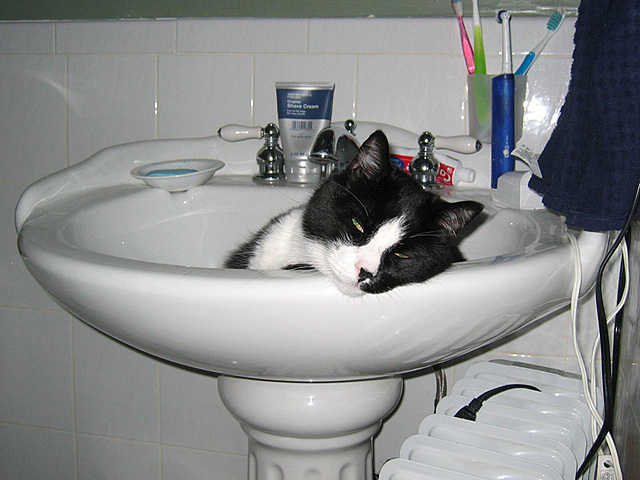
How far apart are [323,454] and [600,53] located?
27.3 inches

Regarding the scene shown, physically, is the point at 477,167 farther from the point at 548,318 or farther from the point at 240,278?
the point at 240,278

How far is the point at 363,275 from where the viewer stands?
2.39 ft

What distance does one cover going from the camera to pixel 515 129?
119 centimetres

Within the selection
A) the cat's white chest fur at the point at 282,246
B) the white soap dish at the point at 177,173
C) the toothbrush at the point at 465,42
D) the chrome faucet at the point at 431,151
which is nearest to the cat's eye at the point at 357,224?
the cat's white chest fur at the point at 282,246

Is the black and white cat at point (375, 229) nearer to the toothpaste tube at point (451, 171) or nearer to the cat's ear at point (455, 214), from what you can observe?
the cat's ear at point (455, 214)

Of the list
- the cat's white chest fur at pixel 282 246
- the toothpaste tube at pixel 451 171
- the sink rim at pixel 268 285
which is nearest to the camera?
the sink rim at pixel 268 285

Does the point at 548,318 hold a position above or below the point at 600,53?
below

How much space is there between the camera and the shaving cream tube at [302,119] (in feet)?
3.90

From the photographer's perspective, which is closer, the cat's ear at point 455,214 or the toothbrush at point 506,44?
the cat's ear at point 455,214

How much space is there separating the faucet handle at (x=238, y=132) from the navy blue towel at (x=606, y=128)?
25.9 inches

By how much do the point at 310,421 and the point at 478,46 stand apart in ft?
2.68

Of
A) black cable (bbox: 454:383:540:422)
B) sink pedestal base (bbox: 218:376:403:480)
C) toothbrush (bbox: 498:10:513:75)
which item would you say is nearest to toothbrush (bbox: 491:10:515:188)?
toothbrush (bbox: 498:10:513:75)

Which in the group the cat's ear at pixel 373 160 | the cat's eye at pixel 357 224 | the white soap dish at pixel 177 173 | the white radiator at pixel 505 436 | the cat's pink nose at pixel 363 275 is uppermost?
the cat's ear at pixel 373 160

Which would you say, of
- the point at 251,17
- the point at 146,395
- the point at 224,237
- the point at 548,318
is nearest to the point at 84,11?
the point at 251,17
